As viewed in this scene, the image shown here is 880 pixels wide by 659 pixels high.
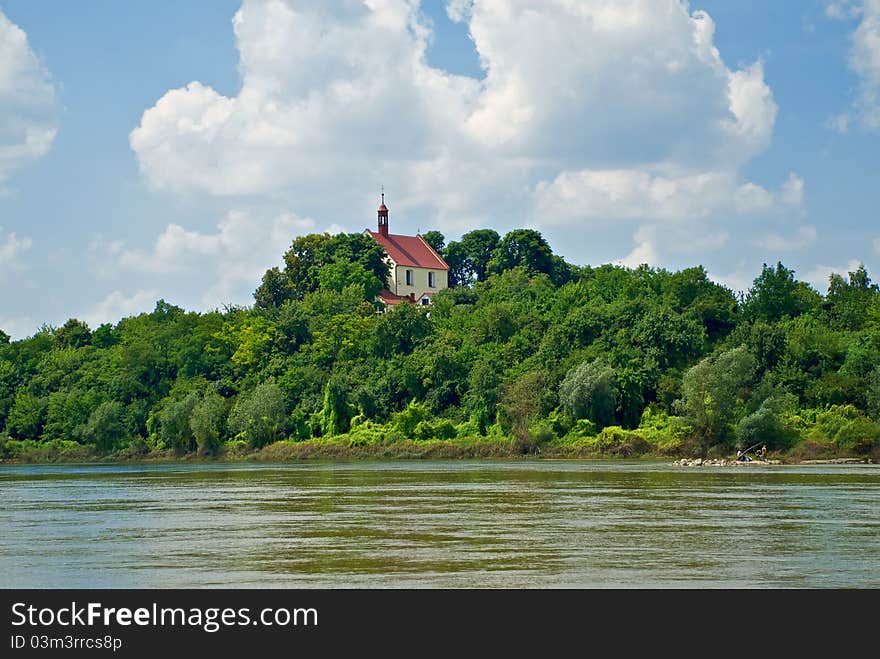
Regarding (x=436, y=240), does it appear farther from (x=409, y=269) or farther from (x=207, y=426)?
(x=207, y=426)

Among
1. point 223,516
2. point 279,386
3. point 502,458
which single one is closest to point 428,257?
point 279,386

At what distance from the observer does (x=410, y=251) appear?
163m

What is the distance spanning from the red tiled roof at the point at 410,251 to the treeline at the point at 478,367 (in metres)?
4.75

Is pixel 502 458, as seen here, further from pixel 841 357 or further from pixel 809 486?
pixel 809 486

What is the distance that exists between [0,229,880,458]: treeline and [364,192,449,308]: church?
230 centimetres

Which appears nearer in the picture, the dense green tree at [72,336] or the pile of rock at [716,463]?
the pile of rock at [716,463]

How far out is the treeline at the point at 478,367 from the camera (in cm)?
8794

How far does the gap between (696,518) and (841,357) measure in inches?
2533

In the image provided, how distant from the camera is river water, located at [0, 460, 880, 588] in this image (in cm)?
2434

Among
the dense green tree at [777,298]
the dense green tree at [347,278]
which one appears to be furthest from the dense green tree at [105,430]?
the dense green tree at [777,298]

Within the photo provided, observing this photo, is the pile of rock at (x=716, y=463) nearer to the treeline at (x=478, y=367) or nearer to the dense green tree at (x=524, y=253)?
the treeline at (x=478, y=367)
